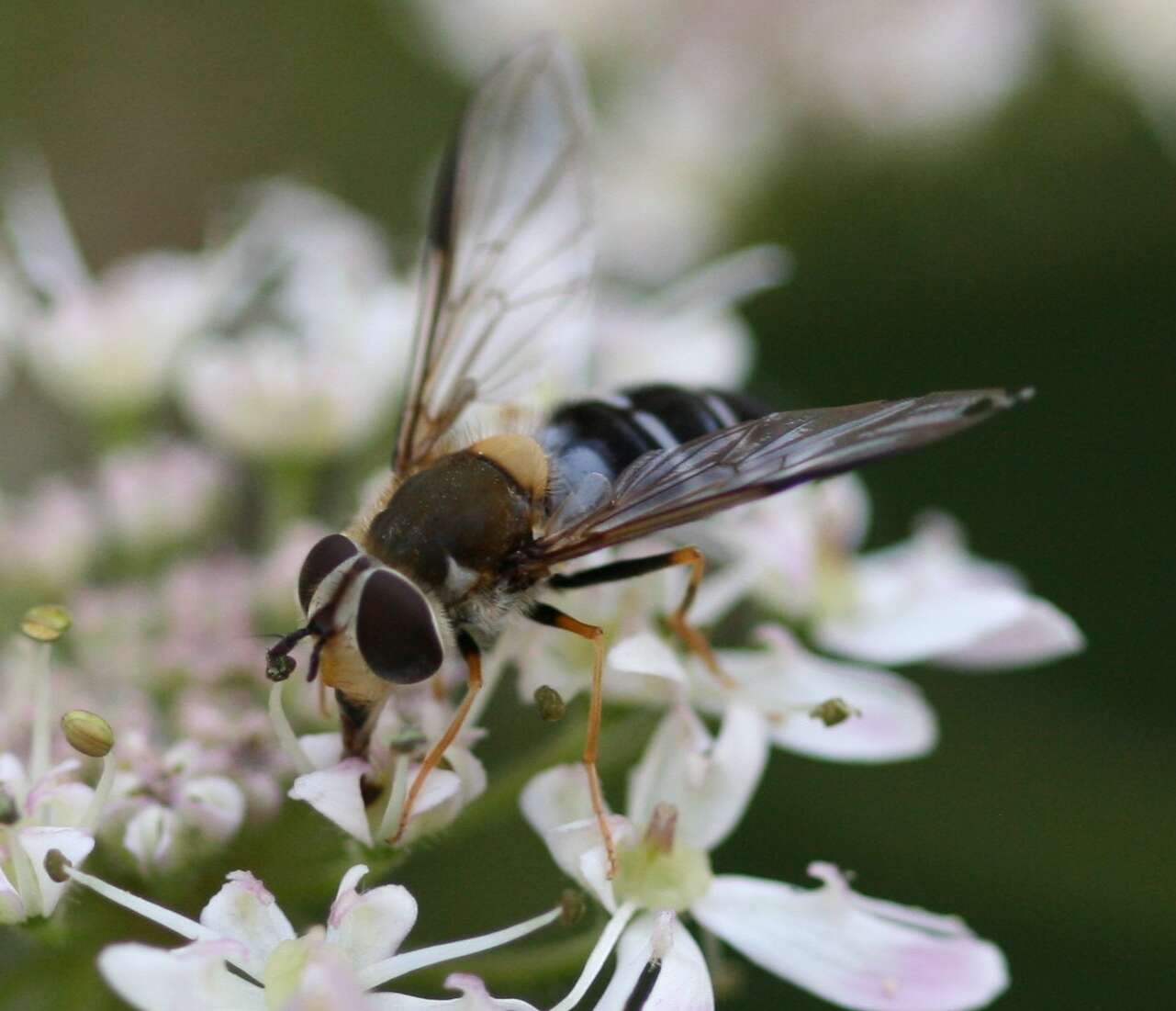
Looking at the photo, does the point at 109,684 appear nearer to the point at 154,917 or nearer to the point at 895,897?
the point at 154,917

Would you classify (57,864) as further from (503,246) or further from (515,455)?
(503,246)

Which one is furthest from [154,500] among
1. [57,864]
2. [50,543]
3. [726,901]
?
[726,901]

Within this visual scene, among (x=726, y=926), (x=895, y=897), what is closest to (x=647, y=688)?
(x=726, y=926)

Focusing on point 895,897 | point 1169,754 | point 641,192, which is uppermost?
point 641,192

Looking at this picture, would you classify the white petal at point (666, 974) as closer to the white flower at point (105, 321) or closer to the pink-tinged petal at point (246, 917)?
the pink-tinged petal at point (246, 917)

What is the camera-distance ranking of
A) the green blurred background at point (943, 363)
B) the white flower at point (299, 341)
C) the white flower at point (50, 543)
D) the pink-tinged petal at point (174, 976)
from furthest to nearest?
the green blurred background at point (943, 363), the white flower at point (299, 341), the white flower at point (50, 543), the pink-tinged petal at point (174, 976)

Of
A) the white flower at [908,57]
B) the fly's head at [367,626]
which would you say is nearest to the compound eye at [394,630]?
the fly's head at [367,626]
